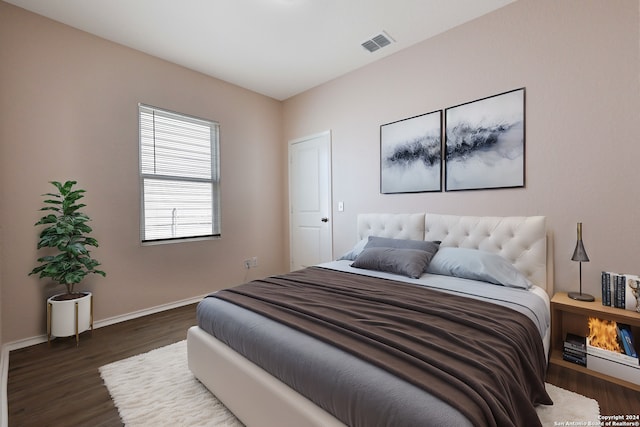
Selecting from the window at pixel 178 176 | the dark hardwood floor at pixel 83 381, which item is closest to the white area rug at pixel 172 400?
the dark hardwood floor at pixel 83 381

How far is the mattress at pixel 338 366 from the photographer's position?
35.1 inches

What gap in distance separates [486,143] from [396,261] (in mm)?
1392

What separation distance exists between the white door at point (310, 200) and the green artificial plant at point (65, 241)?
8.23ft

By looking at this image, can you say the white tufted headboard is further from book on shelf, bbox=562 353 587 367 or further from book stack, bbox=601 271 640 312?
book on shelf, bbox=562 353 587 367

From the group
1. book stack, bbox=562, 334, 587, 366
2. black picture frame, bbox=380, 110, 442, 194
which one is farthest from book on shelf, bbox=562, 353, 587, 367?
black picture frame, bbox=380, 110, 442, 194

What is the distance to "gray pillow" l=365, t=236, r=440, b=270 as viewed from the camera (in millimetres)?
2570

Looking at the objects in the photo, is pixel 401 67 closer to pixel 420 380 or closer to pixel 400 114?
pixel 400 114

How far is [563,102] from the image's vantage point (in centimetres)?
221

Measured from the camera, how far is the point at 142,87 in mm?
3156

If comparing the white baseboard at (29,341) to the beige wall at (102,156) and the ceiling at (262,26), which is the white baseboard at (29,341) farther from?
the ceiling at (262,26)

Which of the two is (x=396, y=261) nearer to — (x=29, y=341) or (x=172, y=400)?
(x=172, y=400)

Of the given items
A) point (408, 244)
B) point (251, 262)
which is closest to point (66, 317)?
point (251, 262)

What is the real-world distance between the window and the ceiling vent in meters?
2.17

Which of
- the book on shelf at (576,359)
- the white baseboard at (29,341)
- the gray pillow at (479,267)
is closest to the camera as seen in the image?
the white baseboard at (29,341)
